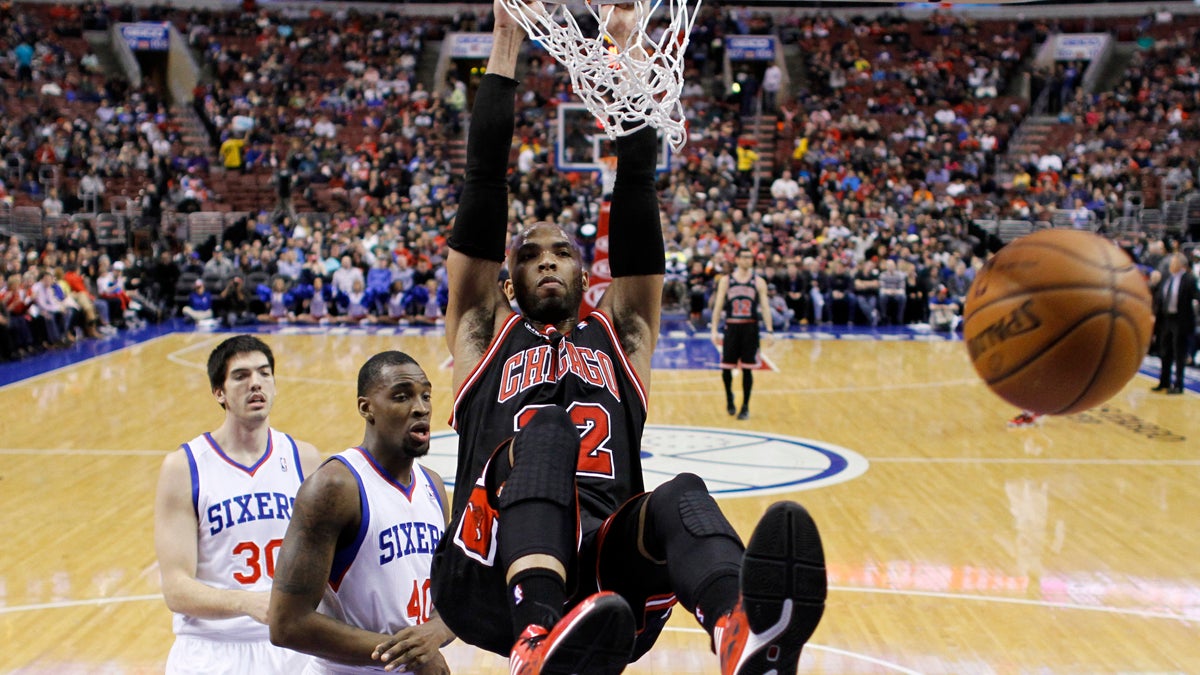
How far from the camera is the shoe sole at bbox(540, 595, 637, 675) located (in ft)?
7.77

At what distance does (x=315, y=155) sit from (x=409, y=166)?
211 centimetres

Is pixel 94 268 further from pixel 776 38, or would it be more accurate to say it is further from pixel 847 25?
pixel 847 25

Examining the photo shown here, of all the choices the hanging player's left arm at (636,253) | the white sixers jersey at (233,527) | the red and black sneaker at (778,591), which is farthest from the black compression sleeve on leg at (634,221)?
the white sixers jersey at (233,527)

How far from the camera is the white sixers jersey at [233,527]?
3.76 metres

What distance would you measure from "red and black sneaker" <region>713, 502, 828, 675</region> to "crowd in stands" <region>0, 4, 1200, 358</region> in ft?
46.4

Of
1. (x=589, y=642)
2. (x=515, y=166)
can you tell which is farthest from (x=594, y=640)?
(x=515, y=166)

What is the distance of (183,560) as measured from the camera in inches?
144

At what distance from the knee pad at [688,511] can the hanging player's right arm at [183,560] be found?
4.27ft

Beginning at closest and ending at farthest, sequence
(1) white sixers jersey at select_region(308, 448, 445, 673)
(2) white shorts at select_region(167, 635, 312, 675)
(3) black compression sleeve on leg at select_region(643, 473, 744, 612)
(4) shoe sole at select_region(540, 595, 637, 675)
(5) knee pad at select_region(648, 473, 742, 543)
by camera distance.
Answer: (4) shoe sole at select_region(540, 595, 637, 675) → (3) black compression sleeve on leg at select_region(643, 473, 744, 612) → (5) knee pad at select_region(648, 473, 742, 543) → (1) white sixers jersey at select_region(308, 448, 445, 673) → (2) white shorts at select_region(167, 635, 312, 675)

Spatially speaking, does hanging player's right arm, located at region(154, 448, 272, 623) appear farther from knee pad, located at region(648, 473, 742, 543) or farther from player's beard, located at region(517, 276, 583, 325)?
knee pad, located at region(648, 473, 742, 543)

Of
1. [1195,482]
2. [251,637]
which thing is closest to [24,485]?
[251,637]

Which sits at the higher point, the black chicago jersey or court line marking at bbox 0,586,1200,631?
the black chicago jersey

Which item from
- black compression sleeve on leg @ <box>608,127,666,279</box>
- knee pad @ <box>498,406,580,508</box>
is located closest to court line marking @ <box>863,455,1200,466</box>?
black compression sleeve on leg @ <box>608,127,666,279</box>

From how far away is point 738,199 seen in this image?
2250cm
